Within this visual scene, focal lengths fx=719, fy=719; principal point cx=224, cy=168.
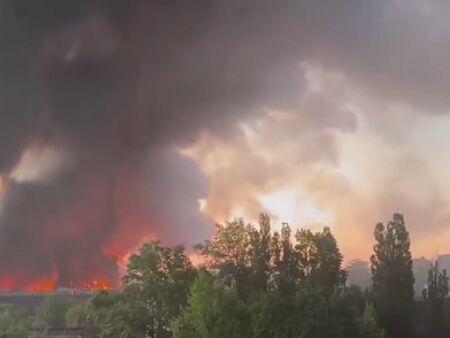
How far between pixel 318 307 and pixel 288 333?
4.32 ft

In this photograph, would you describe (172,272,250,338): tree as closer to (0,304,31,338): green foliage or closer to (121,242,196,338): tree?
(121,242,196,338): tree

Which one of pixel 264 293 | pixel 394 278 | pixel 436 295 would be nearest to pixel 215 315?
pixel 264 293

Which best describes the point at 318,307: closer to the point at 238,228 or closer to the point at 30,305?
the point at 238,228

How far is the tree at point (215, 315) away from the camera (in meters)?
22.3

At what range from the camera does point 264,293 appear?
24609 mm

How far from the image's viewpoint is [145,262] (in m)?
27.4

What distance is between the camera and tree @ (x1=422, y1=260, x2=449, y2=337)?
3824 centimetres

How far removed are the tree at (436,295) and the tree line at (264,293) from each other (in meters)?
0.05

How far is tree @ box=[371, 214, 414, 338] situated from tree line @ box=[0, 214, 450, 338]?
0.05 metres

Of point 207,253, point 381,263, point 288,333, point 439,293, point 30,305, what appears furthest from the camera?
point 30,305

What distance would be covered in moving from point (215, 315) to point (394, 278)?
1597 centimetres

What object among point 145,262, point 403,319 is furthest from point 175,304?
point 403,319

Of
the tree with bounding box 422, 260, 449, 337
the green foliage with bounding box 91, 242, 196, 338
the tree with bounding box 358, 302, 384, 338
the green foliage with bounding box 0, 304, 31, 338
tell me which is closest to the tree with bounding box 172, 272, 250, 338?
the green foliage with bounding box 91, 242, 196, 338

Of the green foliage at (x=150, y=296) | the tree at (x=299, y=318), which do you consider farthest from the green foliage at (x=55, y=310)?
the tree at (x=299, y=318)
